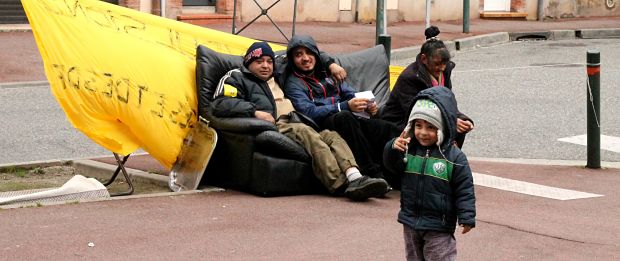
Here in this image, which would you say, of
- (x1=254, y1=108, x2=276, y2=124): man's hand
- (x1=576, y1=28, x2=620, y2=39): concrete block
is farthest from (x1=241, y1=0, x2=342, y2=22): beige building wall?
(x1=254, y1=108, x2=276, y2=124): man's hand

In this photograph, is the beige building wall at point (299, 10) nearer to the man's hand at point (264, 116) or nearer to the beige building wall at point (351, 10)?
the beige building wall at point (351, 10)

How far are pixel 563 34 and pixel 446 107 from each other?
20.9 m

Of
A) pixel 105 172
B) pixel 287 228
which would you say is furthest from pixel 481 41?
pixel 287 228

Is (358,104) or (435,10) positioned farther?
(435,10)

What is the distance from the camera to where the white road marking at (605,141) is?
42.0 feet

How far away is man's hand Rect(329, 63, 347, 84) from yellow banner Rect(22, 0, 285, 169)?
3.69 ft

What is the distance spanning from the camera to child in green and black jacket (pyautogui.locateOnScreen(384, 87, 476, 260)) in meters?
6.21

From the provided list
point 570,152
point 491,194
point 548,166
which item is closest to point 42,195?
point 491,194

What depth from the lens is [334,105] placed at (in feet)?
32.8

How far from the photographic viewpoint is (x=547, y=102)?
1577cm

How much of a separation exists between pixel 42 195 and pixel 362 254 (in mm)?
2466

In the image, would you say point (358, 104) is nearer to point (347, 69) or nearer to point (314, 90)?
point (314, 90)

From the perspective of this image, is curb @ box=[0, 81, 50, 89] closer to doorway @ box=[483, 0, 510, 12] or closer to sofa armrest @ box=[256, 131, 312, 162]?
sofa armrest @ box=[256, 131, 312, 162]

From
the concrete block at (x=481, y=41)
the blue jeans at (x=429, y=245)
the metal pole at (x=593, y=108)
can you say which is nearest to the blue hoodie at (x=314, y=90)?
the metal pole at (x=593, y=108)
